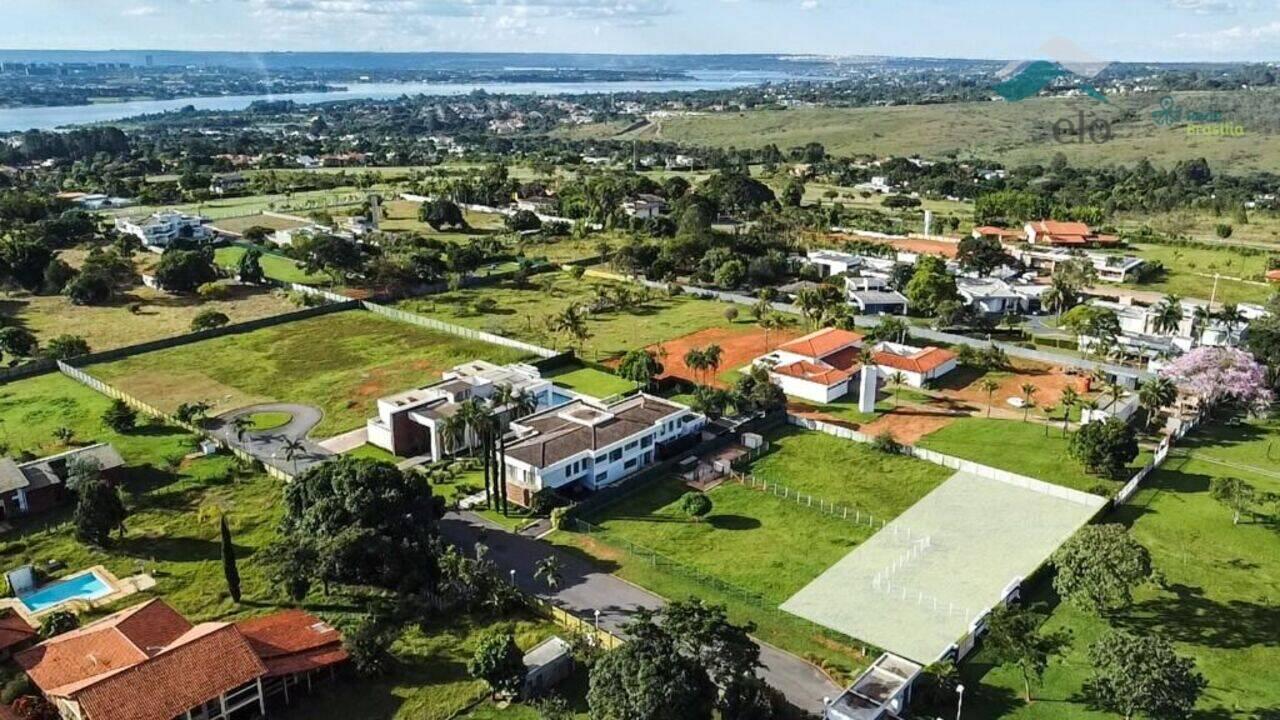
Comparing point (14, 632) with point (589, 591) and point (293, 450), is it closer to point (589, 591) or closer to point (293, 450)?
point (293, 450)

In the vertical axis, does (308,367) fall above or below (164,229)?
below

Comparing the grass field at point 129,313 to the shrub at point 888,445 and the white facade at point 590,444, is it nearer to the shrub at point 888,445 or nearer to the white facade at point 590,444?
the white facade at point 590,444

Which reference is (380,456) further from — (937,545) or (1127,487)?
(1127,487)

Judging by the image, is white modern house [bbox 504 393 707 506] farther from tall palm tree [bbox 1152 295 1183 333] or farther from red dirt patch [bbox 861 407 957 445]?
tall palm tree [bbox 1152 295 1183 333]

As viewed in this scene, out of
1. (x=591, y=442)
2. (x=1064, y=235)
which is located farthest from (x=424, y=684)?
(x=1064, y=235)

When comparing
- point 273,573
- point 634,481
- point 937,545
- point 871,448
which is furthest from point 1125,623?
point 273,573

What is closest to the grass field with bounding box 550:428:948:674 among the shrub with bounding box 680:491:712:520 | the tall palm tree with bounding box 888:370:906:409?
the shrub with bounding box 680:491:712:520
